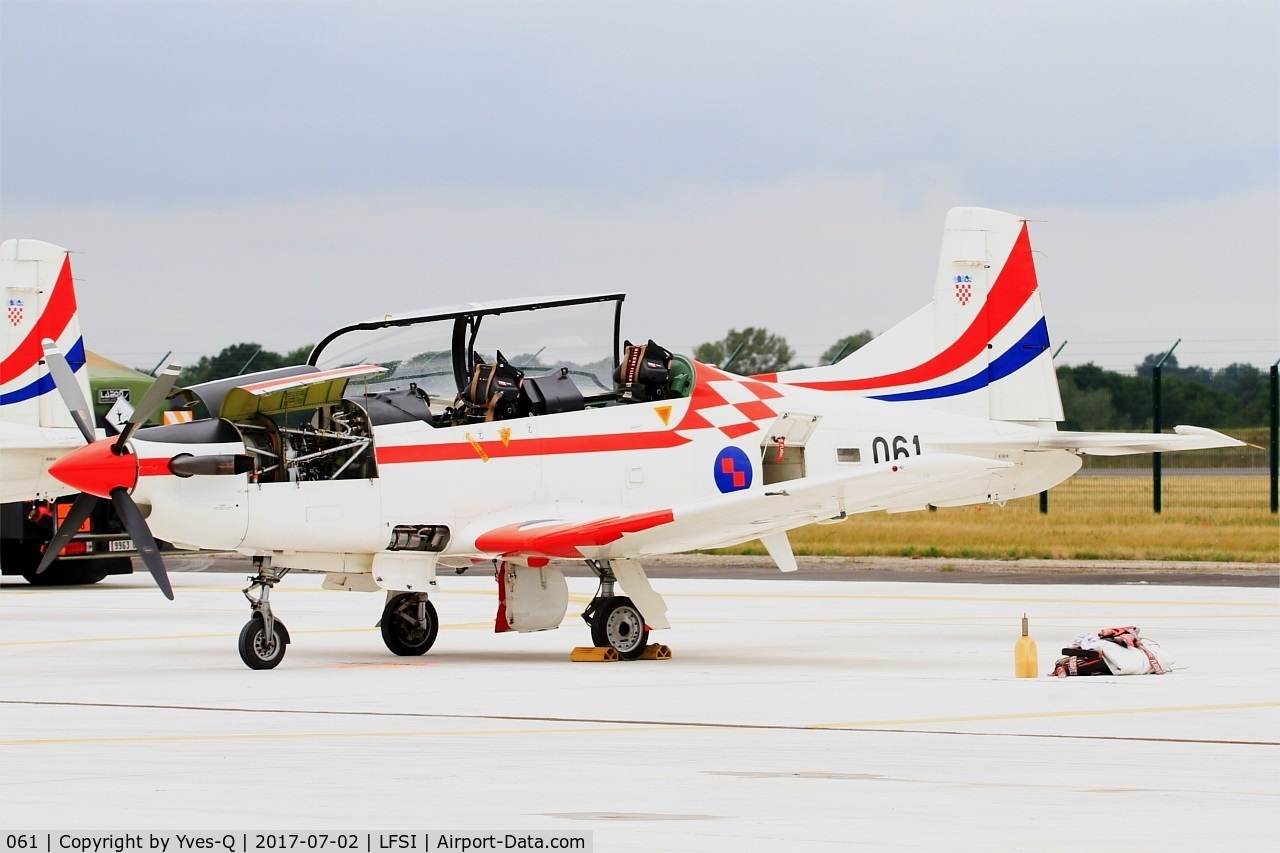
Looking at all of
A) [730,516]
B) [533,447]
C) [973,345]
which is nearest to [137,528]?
[533,447]

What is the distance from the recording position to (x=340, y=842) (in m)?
6.51

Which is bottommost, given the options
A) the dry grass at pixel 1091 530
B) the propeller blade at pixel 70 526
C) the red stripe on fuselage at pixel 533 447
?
the dry grass at pixel 1091 530

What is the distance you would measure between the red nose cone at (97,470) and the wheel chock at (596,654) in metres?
4.16

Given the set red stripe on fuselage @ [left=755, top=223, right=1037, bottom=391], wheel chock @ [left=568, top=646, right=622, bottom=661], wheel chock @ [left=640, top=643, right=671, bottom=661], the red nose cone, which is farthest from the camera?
red stripe on fuselage @ [left=755, top=223, right=1037, bottom=391]

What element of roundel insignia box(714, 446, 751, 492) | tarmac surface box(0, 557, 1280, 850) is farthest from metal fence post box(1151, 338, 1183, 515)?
roundel insignia box(714, 446, 751, 492)

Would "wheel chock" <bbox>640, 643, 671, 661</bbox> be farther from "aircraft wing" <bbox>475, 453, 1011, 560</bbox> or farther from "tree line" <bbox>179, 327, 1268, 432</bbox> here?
"tree line" <bbox>179, 327, 1268, 432</bbox>

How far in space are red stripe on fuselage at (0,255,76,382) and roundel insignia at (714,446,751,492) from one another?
1165cm

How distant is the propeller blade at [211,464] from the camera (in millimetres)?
13891

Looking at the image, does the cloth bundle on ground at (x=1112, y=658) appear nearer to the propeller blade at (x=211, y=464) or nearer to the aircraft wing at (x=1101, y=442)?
the aircraft wing at (x=1101, y=442)

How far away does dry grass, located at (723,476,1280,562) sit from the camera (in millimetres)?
28359

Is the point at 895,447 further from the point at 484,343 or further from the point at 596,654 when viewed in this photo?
the point at 484,343

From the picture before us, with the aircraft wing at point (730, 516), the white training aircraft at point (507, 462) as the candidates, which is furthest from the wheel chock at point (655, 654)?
the aircraft wing at point (730, 516)

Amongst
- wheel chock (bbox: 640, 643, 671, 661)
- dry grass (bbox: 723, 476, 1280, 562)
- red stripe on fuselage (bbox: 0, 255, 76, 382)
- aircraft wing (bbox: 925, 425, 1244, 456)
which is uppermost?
red stripe on fuselage (bbox: 0, 255, 76, 382)

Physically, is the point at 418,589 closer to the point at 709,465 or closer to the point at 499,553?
the point at 499,553
